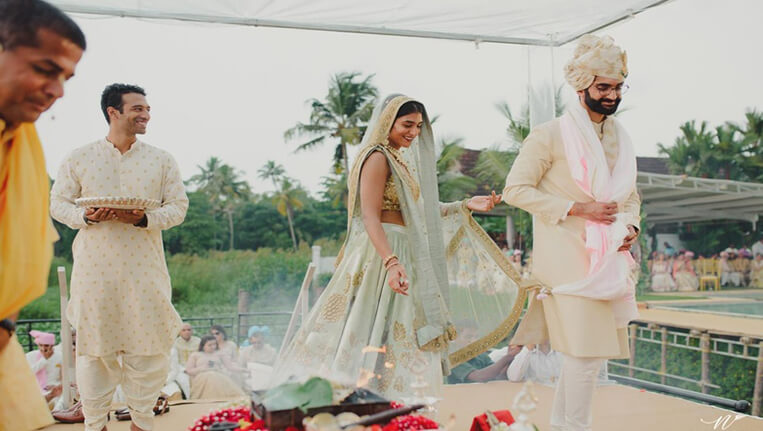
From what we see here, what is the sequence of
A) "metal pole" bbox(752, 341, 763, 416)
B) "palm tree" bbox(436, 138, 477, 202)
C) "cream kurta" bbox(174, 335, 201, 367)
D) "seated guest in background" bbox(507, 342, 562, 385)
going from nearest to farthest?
"seated guest in background" bbox(507, 342, 562, 385) < "cream kurta" bbox(174, 335, 201, 367) < "metal pole" bbox(752, 341, 763, 416) < "palm tree" bbox(436, 138, 477, 202)

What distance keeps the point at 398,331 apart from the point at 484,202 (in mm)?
905

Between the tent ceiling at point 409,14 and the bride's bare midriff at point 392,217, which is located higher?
the tent ceiling at point 409,14

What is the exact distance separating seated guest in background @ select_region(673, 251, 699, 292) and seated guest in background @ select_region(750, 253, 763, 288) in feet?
5.28

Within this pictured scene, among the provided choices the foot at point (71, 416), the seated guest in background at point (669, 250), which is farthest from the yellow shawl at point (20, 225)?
the seated guest in background at point (669, 250)

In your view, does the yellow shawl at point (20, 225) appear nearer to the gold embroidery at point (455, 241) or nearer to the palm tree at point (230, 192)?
the gold embroidery at point (455, 241)

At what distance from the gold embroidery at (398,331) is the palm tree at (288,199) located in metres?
30.0

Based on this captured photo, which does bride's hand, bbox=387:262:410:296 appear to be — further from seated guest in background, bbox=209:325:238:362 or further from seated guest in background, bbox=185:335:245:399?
seated guest in background, bbox=209:325:238:362

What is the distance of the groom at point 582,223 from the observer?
3227 millimetres

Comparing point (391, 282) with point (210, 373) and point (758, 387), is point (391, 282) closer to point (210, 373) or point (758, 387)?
point (210, 373)

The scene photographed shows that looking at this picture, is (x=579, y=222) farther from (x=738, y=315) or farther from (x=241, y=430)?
(x=738, y=315)

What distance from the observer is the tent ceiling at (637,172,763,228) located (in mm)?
16500

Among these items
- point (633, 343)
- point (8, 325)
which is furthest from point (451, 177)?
point (8, 325)

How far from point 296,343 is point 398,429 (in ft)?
4.26

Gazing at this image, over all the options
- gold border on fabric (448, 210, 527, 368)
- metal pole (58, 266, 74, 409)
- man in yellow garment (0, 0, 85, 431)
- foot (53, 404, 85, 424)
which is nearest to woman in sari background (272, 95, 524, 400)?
gold border on fabric (448, 210, 527, 368)
